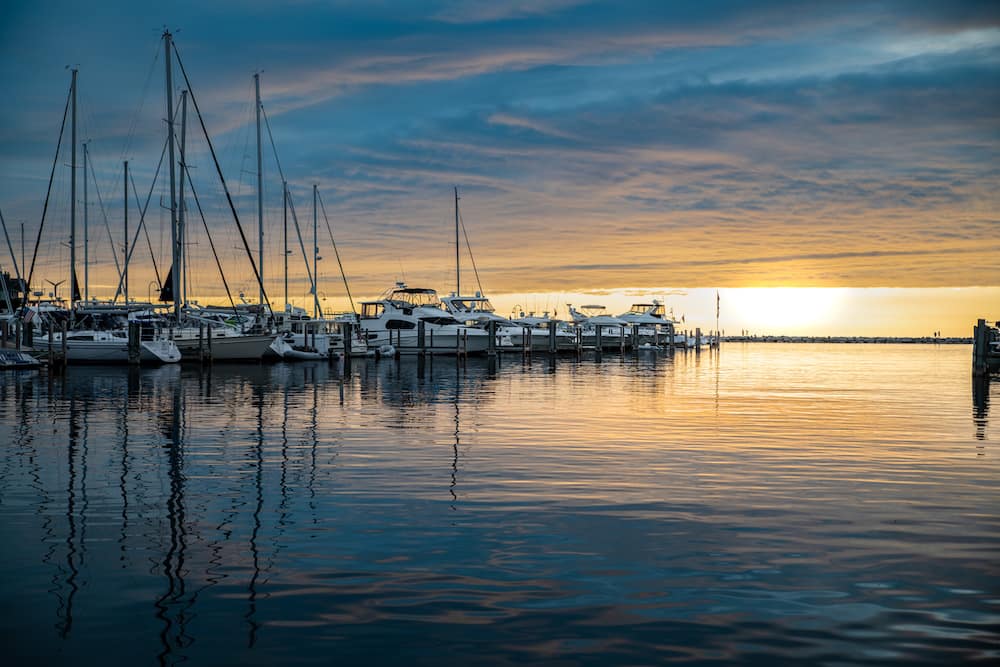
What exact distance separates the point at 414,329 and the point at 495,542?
6134 cm

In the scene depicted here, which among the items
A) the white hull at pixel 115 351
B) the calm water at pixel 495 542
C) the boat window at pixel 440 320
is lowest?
the calm water at pixel 495 542

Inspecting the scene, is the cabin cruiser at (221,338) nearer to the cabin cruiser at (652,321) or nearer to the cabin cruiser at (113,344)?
the cabin cruiser at (113,344)

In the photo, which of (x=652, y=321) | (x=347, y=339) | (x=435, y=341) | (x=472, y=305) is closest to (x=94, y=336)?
(x=347, y=339)

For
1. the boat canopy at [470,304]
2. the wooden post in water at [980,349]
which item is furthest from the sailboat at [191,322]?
the wooden post in water at [980,349]

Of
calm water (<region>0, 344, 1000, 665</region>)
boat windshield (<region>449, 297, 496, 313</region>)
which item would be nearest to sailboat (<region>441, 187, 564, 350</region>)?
boat windshield (<region>449, 297, 496, 313</region>)

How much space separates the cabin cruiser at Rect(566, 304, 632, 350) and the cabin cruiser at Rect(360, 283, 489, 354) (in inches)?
891

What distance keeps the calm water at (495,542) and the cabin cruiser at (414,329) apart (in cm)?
4699

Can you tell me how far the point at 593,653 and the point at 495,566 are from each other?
7.64 feet

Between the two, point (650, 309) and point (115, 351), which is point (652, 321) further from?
point (115, 351)

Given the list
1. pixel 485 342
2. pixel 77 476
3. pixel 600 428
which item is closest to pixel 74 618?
pixel 77 476

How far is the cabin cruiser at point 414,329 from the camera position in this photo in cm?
6862

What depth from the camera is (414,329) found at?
231ft

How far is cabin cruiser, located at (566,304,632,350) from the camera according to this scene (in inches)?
3599

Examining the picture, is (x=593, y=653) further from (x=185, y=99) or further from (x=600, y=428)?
(x=185, y=99)
